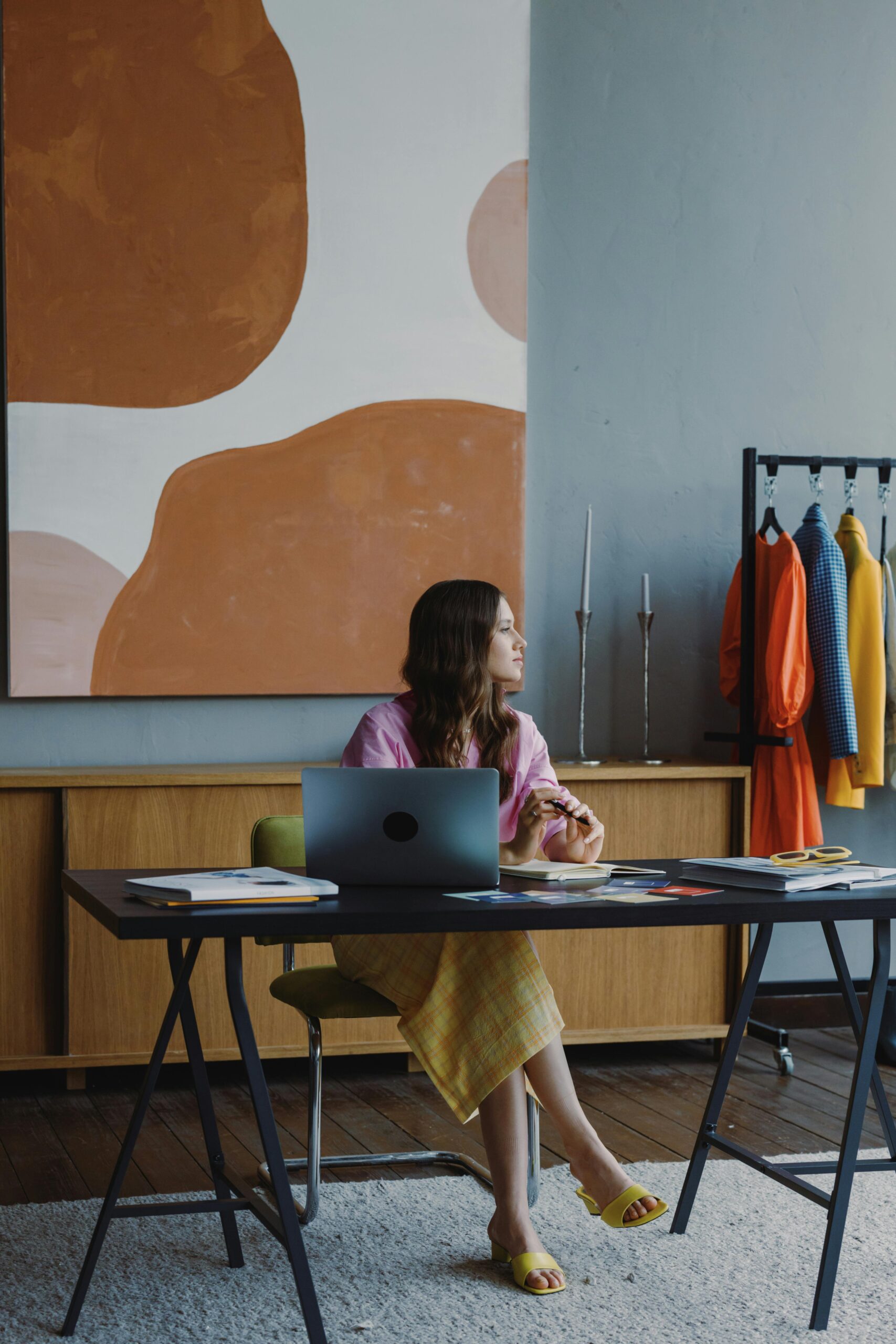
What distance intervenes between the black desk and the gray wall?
1680mm

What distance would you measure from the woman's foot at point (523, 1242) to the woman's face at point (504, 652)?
3.03 feet

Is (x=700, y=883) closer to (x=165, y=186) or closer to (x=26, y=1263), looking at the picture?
(x=26, y=1263)

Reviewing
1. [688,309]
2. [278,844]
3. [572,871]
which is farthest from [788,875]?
[688,309]

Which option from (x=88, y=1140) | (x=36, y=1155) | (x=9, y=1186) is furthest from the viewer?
(x=88, y=1140)

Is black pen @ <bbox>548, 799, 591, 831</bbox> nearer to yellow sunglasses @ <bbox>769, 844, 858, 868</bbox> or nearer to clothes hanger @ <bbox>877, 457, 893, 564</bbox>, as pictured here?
yellow sunglasses @ <bbox>769, 844, 858, 868</bbox>

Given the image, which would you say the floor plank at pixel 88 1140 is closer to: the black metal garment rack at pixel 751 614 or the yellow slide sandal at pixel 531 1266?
the yellow slide sandal at pixel 531 1266

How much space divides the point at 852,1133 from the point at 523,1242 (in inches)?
21.8

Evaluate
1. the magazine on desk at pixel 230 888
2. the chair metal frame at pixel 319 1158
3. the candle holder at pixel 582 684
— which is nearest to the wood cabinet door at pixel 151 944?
the chair metal frame at pixel 319 1158

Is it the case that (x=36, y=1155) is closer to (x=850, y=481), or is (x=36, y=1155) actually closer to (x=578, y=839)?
(x=578, y=839)

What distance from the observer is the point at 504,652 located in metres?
2.49

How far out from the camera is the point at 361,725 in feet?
8.18

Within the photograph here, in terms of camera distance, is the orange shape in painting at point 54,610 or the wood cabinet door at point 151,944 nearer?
the wood cabinet door at point 151,944

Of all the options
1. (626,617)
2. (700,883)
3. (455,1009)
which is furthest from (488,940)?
(626,617)

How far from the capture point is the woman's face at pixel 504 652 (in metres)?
2.48
